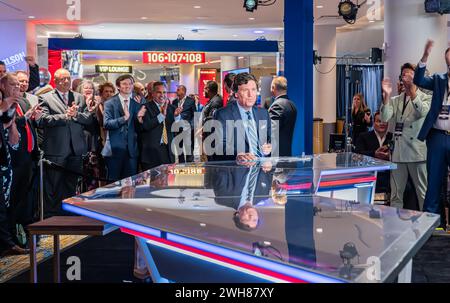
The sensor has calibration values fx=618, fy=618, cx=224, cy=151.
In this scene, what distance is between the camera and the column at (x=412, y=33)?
785cm

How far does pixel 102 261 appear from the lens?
16.2 feet

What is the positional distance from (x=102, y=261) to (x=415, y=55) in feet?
16.4

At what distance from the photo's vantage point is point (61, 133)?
6.07 metres

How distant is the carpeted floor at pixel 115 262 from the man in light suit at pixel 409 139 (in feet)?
2.15

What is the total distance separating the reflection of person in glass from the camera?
Result: 2.26 metres

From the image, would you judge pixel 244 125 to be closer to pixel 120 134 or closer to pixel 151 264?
pixel 151 264

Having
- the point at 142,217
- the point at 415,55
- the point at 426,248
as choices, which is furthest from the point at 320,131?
the point at 142,217

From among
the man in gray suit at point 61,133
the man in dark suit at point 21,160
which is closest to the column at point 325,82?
the man in gray suit at point 61,133

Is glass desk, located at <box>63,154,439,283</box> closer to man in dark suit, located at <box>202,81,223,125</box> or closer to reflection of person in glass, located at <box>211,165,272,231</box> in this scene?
reflection of person in glass, located at <box>211,165,272,231</box>

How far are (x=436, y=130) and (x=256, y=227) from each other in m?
4.15

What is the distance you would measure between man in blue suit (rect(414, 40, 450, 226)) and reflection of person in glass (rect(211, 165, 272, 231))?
98.2 inches

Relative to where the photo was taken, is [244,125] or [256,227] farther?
[244,125]

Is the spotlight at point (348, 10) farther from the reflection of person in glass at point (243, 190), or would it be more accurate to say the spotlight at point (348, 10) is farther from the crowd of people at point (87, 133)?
the reflection of person in glass at point (243, 190)

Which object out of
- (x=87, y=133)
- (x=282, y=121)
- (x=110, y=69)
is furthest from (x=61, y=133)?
(x=110, y=69)
